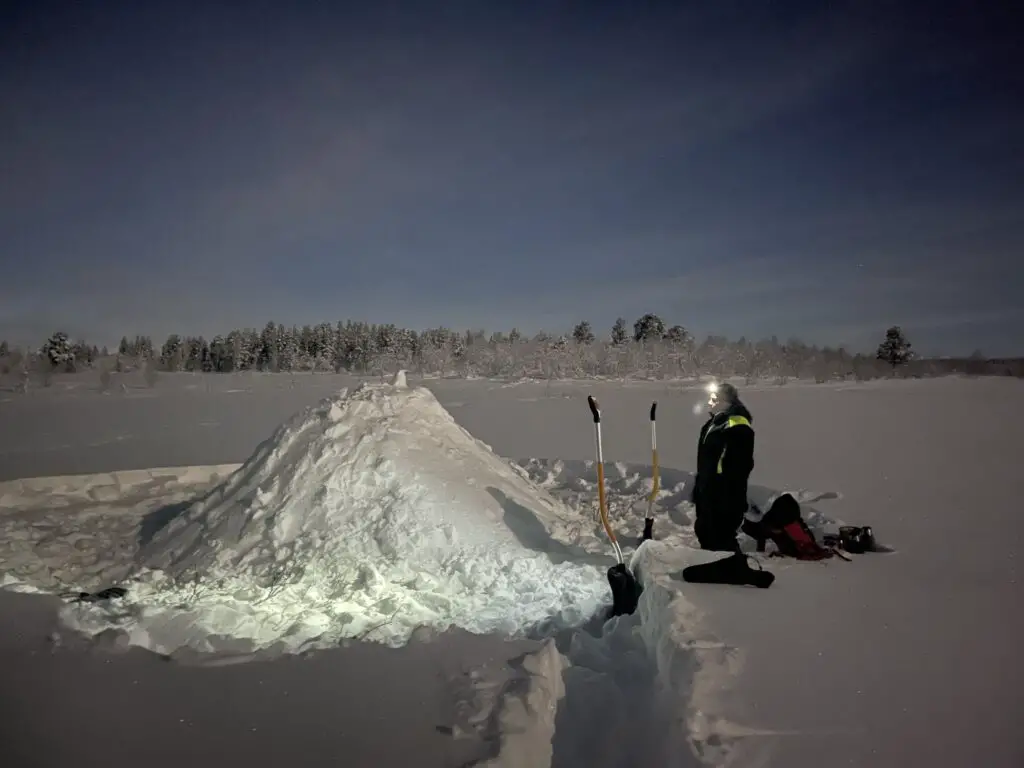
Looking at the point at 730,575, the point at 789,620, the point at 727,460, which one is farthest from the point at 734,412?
the point at 789,620

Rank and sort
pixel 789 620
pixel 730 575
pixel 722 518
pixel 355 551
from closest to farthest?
pixel 789 620, pixel 730 575, pixel 722 518, pixel 355 551

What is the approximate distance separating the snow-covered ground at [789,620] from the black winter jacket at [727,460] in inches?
26.8

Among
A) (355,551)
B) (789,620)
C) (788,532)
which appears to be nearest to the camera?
(789,620)

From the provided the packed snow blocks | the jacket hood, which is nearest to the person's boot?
the packed snow blocks

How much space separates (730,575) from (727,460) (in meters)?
1.21

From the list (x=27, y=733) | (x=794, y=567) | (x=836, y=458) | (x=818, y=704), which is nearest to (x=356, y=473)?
(x=27, y=733)

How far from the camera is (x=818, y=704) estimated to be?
2.81 metres

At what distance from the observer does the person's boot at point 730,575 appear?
14.0 feet

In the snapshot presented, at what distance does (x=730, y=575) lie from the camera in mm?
4293

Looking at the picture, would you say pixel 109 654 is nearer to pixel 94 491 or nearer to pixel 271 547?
pixel 271 547

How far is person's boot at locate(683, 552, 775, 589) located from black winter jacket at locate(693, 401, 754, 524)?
1062 mm

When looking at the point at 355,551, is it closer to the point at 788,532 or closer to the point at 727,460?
the point at 727,460

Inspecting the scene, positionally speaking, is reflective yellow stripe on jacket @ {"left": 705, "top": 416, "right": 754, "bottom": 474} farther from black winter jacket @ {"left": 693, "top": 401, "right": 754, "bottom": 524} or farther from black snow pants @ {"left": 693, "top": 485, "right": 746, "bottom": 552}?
black snow pants @ {"left": 693, "top": 485, "right": 746, "bottom": 552}

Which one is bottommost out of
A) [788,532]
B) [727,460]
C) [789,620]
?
[789,620]
